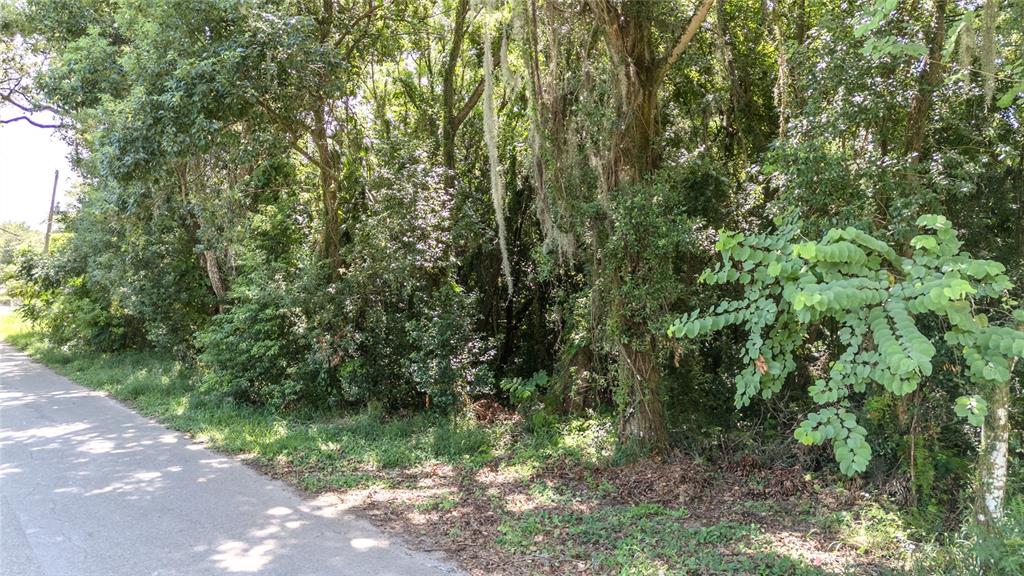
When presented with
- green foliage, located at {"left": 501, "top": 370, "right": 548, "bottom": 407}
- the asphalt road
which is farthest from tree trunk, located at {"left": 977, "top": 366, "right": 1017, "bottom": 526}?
green foliage, located at {"left": 501, "top": 370, "right": 548, "bottom": 407}

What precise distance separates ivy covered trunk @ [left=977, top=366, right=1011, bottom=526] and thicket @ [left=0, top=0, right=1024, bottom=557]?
8cm

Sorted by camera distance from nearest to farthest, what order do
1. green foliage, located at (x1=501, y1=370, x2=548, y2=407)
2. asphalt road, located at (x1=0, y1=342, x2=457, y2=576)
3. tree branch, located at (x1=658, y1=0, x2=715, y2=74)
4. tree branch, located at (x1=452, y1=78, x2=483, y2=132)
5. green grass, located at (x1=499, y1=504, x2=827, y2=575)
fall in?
green grass, located at (x1=499, y1=504, x2=827, y2=575), asphalt road, located at (x1=0, y1=342, x2=457, y2=576), tree branch, located at (x1=658, y1=0, x2=715, y2=74), green foliage, located at (x1=501, y1=370, x2=548, y2=407), tree branch, located at (x1=452, y1=78, x2=483, y2=132)

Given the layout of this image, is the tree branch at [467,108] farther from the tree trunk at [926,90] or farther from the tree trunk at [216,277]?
the tree trunk at [926,90]

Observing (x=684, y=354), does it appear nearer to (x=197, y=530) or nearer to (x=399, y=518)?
(x=399, y=518)

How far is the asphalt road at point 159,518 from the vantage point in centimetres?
463

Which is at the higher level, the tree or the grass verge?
the tree

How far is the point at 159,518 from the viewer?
218 inches

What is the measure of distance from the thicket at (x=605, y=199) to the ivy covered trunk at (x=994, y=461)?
79mm

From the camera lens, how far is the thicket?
3943mm

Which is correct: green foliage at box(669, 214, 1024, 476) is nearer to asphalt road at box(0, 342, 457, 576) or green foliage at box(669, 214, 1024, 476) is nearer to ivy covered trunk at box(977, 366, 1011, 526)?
ivy covered trunk at box(977, 366, 1011, 526)

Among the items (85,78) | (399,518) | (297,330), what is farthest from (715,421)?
(85,78)

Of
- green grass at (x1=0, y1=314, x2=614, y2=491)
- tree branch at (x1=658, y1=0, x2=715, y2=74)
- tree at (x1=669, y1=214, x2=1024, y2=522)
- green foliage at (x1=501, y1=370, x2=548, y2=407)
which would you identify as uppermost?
tree branch at (x1=658, y1=0, x2=715, y2=74)

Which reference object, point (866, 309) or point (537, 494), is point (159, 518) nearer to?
point (537, 494)

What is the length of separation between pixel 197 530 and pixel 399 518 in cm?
165
